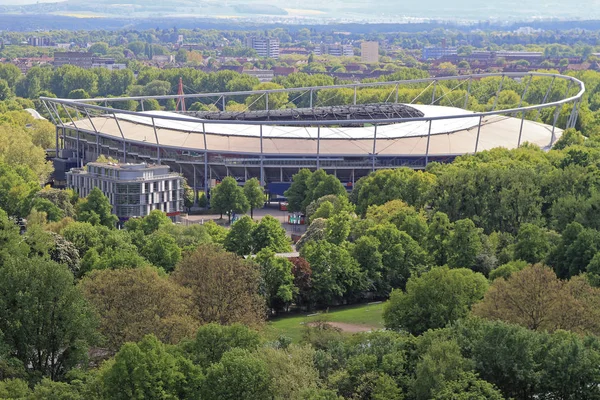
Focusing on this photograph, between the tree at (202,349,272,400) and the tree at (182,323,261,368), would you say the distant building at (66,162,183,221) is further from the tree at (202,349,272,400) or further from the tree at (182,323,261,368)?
the tree at (202,349,272,400)

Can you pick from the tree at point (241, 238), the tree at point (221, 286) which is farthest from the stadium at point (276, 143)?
the tree at point (221, 286)

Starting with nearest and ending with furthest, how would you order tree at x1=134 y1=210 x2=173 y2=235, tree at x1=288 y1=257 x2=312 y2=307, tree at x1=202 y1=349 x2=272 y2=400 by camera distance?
tree at x1=202 y1=349 x2=272 y2=400
tree at x1=288 y1=257 x2=312 y2=307
tree at x1=134 y1=210 x2=173 y2=235

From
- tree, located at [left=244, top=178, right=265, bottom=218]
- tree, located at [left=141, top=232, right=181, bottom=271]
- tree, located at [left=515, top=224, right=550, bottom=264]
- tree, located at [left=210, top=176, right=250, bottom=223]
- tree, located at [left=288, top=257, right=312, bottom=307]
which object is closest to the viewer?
tree, located at [left=288, top=257, right=312, bottom=307]

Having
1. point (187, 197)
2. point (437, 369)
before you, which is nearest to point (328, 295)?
point (437, 369)

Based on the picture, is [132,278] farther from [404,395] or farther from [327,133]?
[327,133]

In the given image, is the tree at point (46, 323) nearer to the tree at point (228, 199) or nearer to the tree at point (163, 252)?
the tree at point (163, 252)

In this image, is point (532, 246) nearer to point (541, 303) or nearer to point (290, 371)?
point (541, 303)

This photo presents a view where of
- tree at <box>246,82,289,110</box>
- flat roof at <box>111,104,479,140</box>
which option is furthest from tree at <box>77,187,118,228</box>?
tree at <box>246,82,289,110</box>
